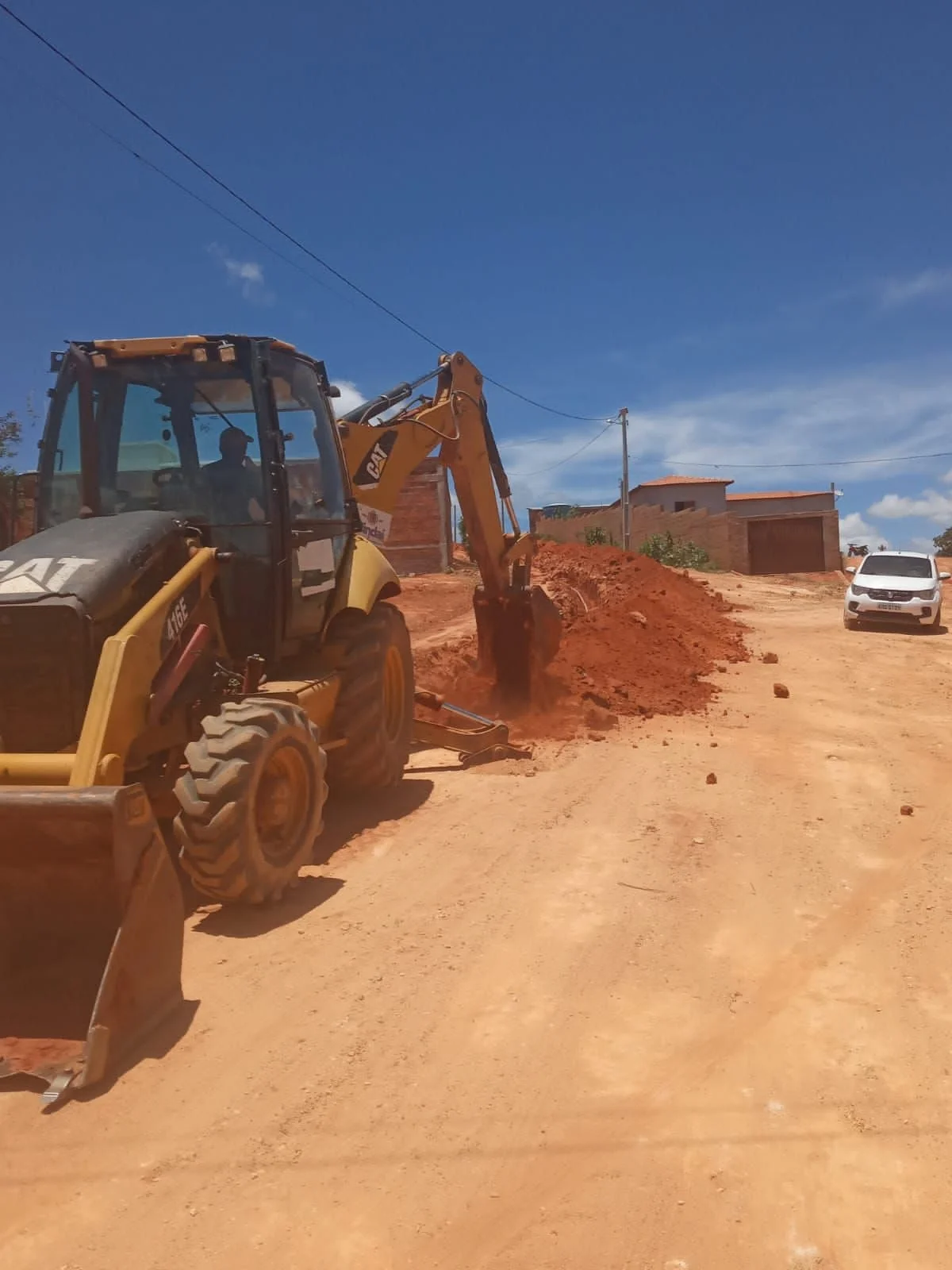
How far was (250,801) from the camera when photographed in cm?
506

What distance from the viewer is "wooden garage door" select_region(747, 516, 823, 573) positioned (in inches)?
1676

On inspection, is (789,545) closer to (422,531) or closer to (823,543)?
(823,543)

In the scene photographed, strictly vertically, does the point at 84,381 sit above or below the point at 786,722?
above

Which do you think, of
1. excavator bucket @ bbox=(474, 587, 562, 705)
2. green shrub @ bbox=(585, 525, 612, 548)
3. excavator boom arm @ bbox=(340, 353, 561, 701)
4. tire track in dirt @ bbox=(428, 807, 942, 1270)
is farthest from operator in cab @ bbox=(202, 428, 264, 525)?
green shrub @ bbox=(585, 525, 612, 548)

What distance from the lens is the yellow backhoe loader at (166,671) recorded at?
413 centimetres

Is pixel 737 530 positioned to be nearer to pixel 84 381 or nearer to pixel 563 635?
pixel 563 635

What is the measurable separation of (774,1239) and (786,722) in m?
8.35

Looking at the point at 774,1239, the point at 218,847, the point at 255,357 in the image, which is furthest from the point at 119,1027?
the point at 255,357

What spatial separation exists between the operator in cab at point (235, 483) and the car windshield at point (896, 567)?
53.8ft

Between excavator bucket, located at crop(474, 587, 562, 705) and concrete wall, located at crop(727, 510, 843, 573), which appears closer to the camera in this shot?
excavator bucket, located at crop(474, 587, 562, 705)

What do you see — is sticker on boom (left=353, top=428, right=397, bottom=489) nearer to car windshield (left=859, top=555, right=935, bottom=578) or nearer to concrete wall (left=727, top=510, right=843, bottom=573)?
car windshield (left=859, top=555, right=935, bottom=578)

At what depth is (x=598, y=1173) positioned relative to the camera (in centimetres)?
335

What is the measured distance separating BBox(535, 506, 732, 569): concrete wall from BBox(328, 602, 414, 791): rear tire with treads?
110ft

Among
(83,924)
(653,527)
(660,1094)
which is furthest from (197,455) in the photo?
(653,527)
